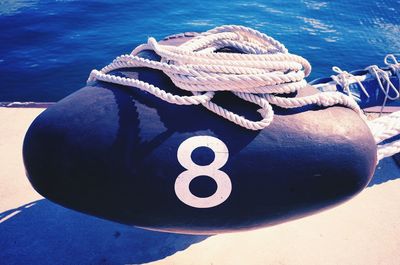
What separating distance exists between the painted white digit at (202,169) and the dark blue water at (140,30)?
9.20 feet

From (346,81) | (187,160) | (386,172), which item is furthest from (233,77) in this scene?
(386,172)

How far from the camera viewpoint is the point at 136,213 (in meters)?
1.06

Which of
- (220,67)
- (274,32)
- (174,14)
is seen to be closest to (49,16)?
(174,14)

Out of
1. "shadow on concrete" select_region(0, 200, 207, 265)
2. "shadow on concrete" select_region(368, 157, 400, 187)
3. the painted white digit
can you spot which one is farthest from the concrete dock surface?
the painted white digit

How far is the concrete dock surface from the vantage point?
1.37 m

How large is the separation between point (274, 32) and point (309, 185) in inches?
172

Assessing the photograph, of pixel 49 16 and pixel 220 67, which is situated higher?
pixel 220 67

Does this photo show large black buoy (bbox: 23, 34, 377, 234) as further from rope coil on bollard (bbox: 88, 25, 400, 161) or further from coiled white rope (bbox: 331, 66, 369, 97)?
coiled white rope (bbox: 331, 66, 369, 97)

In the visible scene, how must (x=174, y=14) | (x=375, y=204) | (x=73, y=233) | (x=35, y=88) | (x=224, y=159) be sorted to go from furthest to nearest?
1. (x=174, y=14)
2. (x=35, y=88)
3. (x=375, y=204)
4. (x=73, y=233)
5. (x=224, y=159)

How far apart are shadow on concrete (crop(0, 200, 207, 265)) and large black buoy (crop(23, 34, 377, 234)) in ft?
1.15

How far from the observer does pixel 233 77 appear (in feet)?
3.30

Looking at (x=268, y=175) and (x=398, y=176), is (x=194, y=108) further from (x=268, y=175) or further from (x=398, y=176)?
(x=398, y=176)

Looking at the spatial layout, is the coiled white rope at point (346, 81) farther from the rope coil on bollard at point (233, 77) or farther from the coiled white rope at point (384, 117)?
the rope coil on bollard at point (233, 77)

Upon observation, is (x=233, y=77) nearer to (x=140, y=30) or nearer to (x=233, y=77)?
(x=233, y=77)
